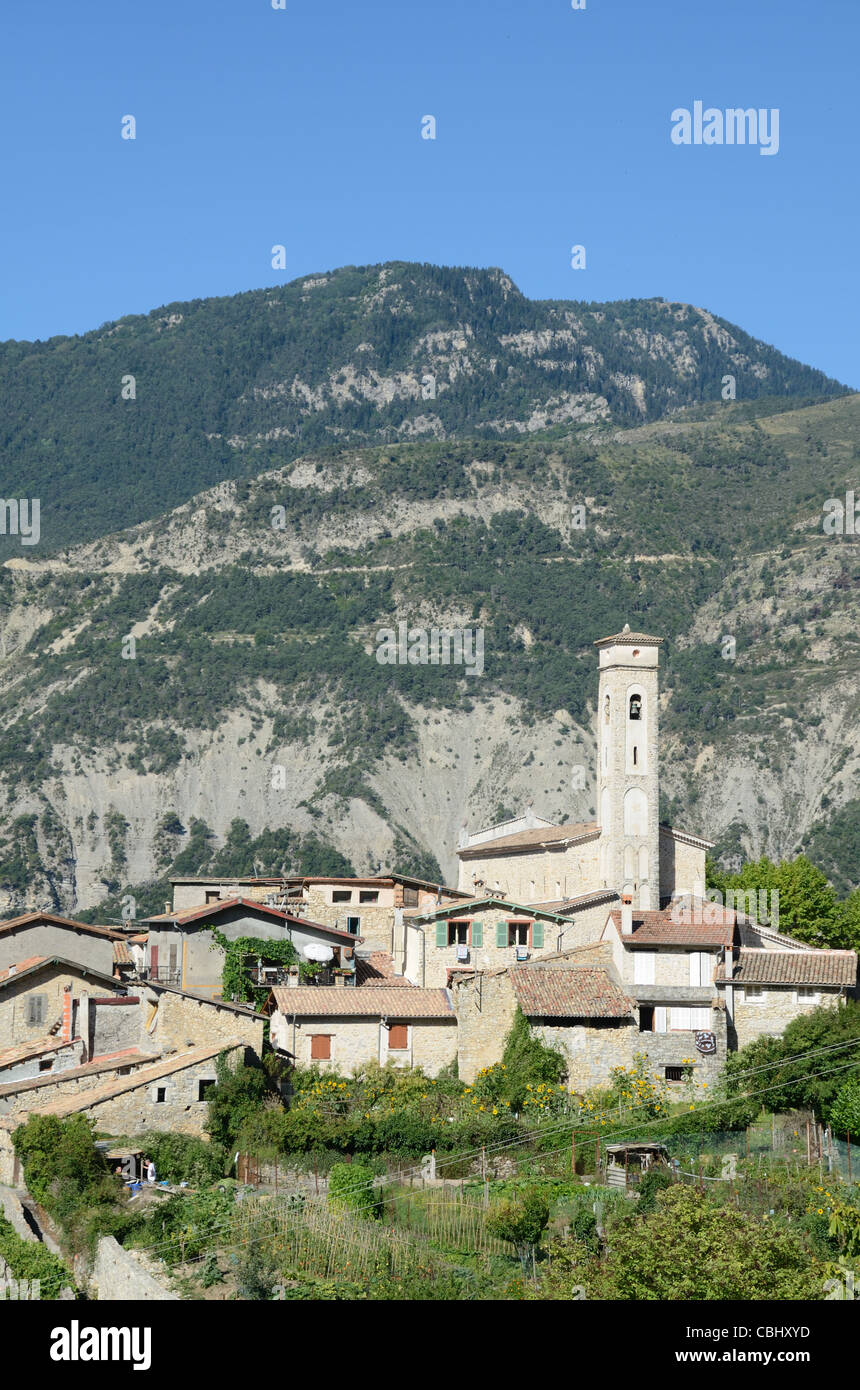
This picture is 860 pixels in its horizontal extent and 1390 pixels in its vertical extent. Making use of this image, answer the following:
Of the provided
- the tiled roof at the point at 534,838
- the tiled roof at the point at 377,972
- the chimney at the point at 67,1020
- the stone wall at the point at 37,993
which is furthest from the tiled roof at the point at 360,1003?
the tiled roof at the point at 534,838

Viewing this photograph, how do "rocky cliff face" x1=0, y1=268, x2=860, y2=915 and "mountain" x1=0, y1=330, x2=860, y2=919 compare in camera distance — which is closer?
"mountain" x1=0, y1=330, x2=860, y2=919

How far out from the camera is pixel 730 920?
6112cm

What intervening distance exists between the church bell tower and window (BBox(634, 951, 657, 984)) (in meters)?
13.8

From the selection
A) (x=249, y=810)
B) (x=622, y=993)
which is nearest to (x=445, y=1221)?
(x=622, y=993)

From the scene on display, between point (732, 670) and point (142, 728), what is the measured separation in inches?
Result: 2139

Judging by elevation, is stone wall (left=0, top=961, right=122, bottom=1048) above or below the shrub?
above

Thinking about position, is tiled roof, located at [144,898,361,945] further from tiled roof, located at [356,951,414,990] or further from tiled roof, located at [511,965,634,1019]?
tiled roof, located at [511,965,634,1019]

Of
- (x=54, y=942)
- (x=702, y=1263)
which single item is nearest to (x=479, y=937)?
(x=54, y=942)

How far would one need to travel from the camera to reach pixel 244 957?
186 ft

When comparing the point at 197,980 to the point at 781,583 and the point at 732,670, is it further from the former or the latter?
the point at 781,583

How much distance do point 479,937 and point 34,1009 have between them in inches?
546

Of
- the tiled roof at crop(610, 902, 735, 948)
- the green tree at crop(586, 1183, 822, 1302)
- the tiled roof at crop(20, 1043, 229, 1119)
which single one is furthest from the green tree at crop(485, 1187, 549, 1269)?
the tiled roof at crop(610, 902, 735, 948)

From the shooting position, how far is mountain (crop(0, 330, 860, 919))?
152875mm

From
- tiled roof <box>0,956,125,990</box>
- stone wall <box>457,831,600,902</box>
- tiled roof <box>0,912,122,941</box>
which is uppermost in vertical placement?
stone wall <box>457,831,600,902</box>
